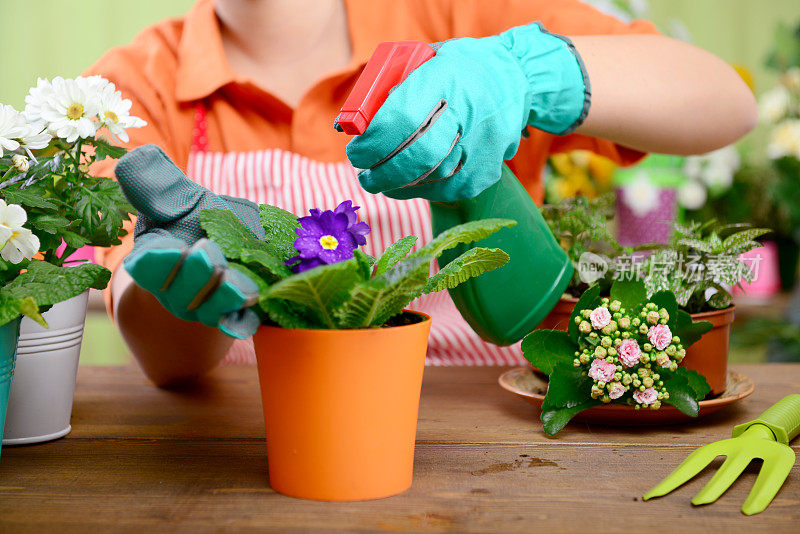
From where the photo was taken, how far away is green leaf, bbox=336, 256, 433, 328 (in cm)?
39

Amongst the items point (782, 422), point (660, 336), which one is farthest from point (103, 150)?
point (782, 422)

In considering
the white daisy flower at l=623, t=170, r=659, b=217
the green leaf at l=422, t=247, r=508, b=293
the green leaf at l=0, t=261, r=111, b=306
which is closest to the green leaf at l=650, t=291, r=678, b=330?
the green leaf at l=422, t=247, r=508, b=293

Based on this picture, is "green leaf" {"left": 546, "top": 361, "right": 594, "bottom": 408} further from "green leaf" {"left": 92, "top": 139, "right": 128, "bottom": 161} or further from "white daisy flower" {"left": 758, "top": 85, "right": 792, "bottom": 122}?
"white daisy flower" {"left": 758, "top": 85, "right": 792, "bottom": 122}

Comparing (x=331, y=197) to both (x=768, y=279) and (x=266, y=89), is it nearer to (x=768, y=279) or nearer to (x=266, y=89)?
(x=266, y=89)

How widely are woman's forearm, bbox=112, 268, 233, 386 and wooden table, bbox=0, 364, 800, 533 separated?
6 cm

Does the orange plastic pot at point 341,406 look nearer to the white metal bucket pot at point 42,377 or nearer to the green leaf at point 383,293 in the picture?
the green leaf at point 383,293

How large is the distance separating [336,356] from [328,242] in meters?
0.07

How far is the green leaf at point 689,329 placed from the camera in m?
0.55

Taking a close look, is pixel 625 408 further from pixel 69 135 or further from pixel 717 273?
pixel 69 135

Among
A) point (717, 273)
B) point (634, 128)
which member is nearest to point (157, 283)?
point (717, 273)

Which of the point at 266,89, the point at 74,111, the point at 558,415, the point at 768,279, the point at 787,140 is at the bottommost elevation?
the point at 768,279

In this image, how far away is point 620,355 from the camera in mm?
533

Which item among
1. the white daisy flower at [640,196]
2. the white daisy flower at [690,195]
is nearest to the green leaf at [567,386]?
the white daisy flower at [640,196]

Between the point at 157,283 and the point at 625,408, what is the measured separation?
37 centimetres
